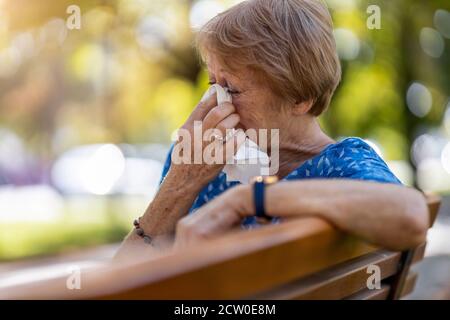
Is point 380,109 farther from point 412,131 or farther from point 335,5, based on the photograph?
point 335,5

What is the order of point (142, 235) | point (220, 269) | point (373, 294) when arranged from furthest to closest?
1. point (142, 235)
2. point (373, 294)
3. point (220, 269)

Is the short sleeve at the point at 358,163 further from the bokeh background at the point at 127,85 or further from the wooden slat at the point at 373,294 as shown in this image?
the bokeh background at the point at 127,85

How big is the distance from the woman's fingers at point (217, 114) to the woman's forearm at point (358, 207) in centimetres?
82

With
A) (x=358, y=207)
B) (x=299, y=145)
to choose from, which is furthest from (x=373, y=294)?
(x=299, y=145)

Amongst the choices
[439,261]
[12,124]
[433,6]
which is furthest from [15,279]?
[12,124]

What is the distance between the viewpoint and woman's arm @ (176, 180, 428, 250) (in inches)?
49.3

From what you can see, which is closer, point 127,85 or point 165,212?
point 165,212

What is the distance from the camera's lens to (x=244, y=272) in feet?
3.28

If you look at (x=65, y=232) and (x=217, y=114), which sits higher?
(x=217, y=114)

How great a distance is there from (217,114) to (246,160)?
8.0 inches

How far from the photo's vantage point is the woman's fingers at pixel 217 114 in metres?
2.10

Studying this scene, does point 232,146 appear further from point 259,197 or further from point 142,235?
point 259,197

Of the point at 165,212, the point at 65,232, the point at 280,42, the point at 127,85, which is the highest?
the point at 127,85

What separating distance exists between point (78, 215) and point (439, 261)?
434 inches
